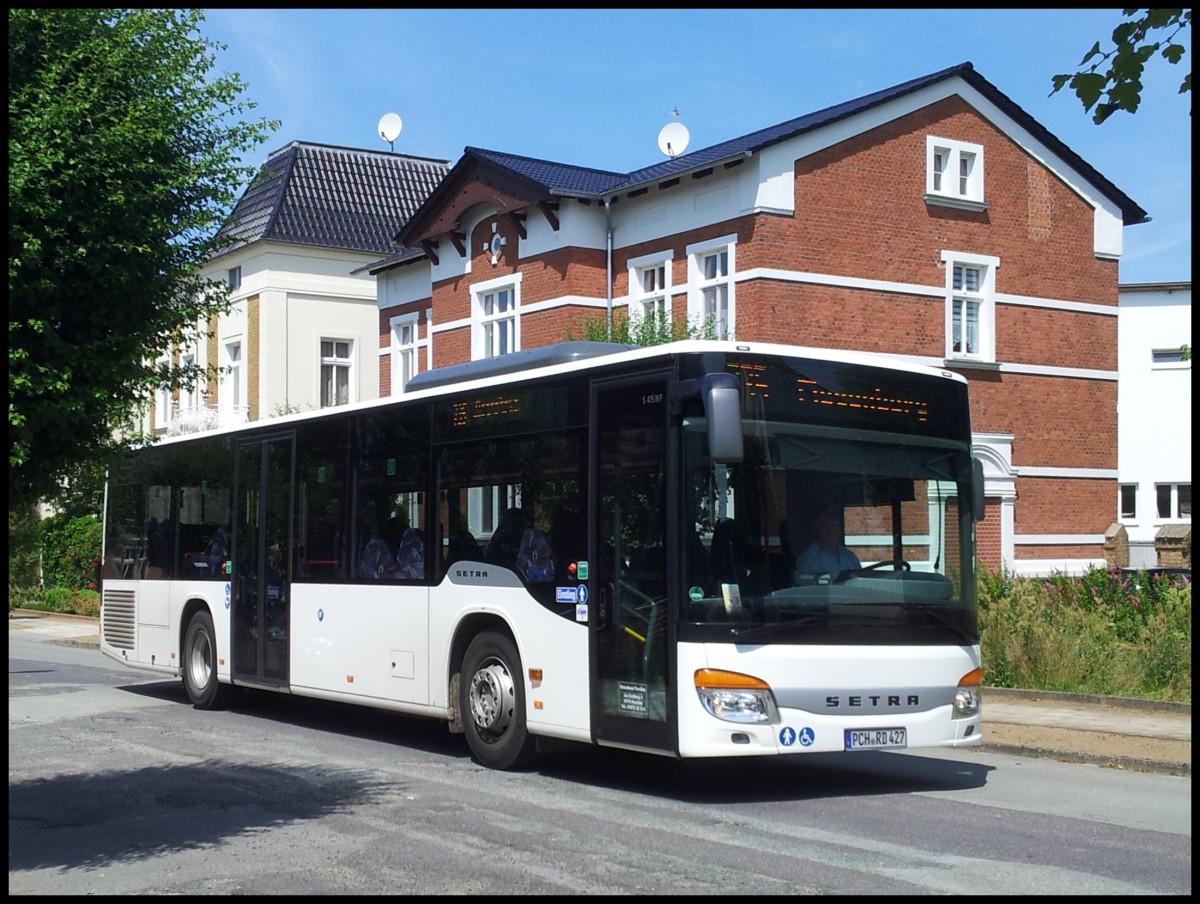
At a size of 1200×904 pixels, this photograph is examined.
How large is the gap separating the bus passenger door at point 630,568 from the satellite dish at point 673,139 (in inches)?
1016

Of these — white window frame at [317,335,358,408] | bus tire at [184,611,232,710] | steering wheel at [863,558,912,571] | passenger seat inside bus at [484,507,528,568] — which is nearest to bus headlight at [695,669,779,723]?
steering wheel at [863,558,912,571]

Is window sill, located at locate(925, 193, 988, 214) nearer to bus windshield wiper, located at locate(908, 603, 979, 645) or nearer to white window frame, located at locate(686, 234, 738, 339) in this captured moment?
white window frame, located at locate(686, 234, 738, 339)

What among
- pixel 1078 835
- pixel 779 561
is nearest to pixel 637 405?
pixel 779 561

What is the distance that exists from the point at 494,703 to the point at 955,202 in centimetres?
2059

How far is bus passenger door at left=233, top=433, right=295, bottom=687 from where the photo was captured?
49.3 ft

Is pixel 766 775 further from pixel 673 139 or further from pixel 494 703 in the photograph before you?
pixel 673 139

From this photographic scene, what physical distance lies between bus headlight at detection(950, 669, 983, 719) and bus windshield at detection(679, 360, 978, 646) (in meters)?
0.25

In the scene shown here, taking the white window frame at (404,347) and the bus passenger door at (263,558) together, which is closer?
the bus passenger door at (263,558)

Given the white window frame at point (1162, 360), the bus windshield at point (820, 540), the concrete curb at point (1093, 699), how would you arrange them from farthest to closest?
the white window frame at point (1162, 360), the concrete curb at point (1093, 699), the bus windshield at point (820, 540)

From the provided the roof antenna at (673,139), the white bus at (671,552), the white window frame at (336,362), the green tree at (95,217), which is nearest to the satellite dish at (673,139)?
the roof antenna at (673,139)

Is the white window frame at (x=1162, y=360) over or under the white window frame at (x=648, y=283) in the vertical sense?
over

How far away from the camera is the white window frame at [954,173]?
96.2 feet

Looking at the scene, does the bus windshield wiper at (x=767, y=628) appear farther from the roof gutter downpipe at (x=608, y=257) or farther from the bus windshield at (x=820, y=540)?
the roof gutter downpipe at (x=608, y=257)

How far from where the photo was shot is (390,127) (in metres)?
48.4
